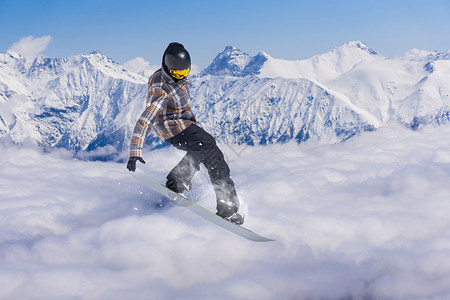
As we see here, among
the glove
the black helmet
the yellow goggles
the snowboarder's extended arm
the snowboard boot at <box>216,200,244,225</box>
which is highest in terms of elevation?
the black helmet

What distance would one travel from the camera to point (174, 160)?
719cm

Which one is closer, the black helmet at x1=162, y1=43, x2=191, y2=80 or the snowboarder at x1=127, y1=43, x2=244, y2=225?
the black helmet at x1=162, y1=43, x2=191, y2=80

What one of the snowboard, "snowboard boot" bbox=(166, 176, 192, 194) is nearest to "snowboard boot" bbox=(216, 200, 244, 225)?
the snowboard

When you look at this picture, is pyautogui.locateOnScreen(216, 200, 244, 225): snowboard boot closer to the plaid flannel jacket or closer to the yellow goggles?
the plaid flannel jacket

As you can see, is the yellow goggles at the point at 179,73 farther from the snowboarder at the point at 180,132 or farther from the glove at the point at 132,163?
the glove at the point at 132,163

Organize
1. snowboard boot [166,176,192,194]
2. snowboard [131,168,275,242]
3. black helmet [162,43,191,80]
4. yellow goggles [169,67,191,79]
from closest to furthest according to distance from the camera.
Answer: black helmet [162,43,191,80] < yellow goggles [169,67,191,79] < snowboard [131,168,275,242] < snowboard boot [166,176,192,194]

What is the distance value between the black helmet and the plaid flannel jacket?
168mm

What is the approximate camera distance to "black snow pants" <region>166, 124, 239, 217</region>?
609 centimetres

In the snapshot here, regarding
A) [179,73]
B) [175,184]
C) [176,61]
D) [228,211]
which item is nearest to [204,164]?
[175,184]

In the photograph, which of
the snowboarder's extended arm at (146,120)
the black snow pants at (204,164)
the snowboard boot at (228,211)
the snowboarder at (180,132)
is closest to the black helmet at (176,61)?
the snowboarder at (180,132)

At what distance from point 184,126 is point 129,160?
1.15 m

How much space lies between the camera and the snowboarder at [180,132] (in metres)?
5.45

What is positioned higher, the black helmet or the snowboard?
the black helmet

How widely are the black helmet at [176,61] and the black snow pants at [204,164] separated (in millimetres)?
1087
